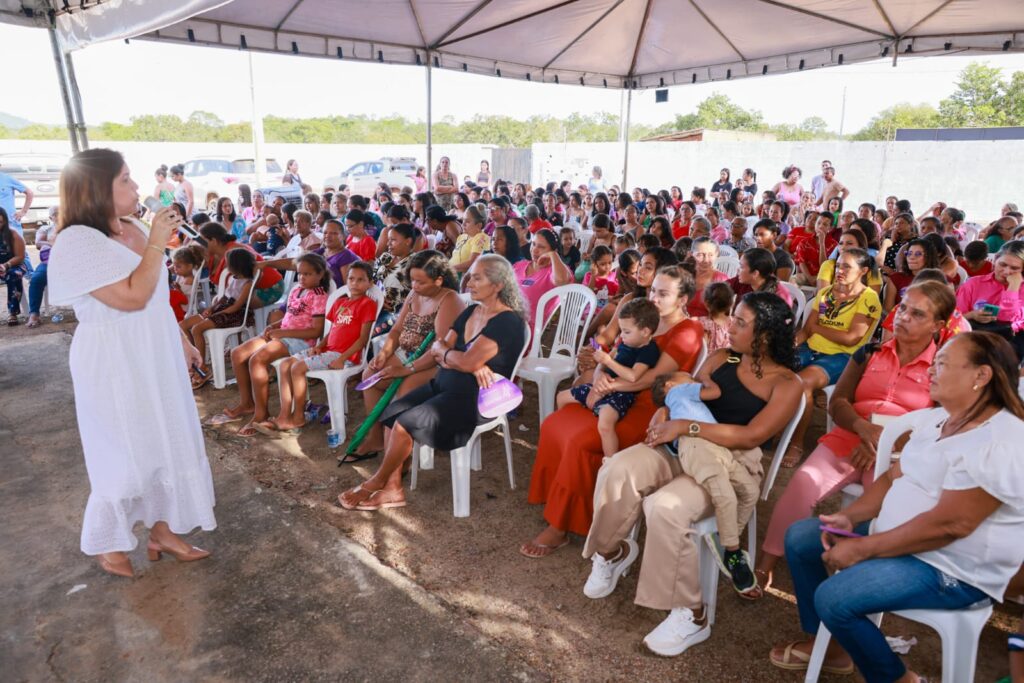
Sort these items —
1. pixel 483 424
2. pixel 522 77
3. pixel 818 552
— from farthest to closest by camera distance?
pixel 522 77
pixel 483 424
pixel 818 552

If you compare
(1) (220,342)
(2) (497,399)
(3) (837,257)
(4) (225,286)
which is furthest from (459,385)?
(4) (225,286)

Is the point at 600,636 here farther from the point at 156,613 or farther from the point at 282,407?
the point at 282,407

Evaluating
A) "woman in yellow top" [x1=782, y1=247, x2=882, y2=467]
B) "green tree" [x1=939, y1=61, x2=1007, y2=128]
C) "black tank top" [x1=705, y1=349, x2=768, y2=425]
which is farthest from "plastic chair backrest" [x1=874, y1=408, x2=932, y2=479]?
"green tree" [x1=939, y1=61, x2=1007, y2=128]

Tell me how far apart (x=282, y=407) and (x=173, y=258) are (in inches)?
93.2

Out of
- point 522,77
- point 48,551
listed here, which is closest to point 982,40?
point 522,77

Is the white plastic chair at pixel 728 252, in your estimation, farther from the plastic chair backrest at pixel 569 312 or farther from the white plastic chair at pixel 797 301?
the plastic chair backrest at pixel 569 312

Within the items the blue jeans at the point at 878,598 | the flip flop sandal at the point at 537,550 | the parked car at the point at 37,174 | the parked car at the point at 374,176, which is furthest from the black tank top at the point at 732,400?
the parked car at the point at 374,176

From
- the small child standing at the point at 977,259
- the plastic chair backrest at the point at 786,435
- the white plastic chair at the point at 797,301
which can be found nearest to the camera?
the plastic chair backrest at the point at 786,435

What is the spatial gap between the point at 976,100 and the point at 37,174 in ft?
126

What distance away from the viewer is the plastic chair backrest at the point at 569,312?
14.3ft

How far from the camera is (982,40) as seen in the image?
6.73 metres

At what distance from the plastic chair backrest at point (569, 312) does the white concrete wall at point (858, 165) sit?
38.1ft

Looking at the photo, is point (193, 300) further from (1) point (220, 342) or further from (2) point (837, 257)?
(2) point (837, 257)

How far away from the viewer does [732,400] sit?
8.05 feet
